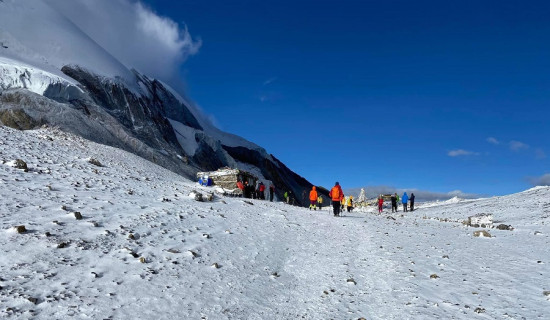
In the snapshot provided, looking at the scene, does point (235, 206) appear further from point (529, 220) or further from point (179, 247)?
point (529, 220)

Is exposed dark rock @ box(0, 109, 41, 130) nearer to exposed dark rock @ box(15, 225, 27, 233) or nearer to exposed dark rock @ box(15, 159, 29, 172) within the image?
exposed dark rock @ box(15, 159, 29, 172)

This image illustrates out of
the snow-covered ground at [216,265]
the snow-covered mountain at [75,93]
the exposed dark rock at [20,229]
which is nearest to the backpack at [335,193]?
the snow-covered ground at [216,265]

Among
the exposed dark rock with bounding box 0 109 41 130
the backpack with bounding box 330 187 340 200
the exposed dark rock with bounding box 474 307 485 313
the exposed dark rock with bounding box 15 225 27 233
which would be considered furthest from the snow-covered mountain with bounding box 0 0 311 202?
the exposed dark rock with bounding box 474 307 485 313

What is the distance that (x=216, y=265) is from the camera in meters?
9.31

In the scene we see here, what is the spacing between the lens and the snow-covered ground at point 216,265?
22.5ft

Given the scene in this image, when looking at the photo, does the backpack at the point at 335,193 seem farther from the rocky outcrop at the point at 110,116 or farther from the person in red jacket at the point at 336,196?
the rocky outcrop at the point at 110,116

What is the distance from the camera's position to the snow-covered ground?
6871mm

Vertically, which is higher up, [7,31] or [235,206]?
[7,31]

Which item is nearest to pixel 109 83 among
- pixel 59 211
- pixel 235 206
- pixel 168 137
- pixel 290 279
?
pixel 168 137

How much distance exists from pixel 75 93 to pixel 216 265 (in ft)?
174

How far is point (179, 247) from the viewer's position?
33.3 feet

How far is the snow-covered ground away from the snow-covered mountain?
3215 cm

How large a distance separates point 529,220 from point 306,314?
25.8m

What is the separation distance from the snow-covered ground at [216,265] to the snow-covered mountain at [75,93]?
32151 millimetres
